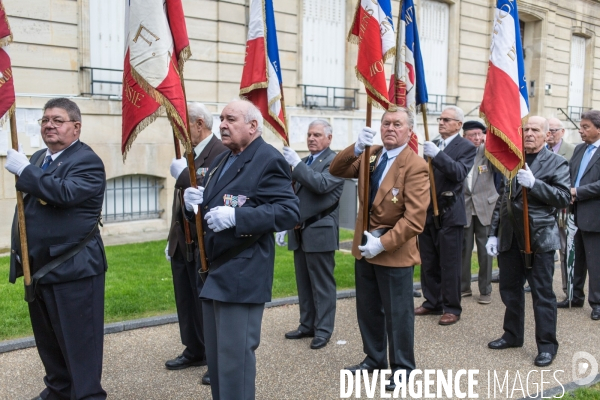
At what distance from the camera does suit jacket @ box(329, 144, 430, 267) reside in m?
4.67

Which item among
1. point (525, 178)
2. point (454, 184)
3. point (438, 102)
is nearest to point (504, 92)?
point (525, 178)

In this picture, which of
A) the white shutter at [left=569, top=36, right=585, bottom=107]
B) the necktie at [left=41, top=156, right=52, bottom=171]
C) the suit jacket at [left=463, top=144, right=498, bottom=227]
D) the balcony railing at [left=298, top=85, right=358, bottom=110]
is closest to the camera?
the necktie at [left=41, top=156, right=52, bottom=171]

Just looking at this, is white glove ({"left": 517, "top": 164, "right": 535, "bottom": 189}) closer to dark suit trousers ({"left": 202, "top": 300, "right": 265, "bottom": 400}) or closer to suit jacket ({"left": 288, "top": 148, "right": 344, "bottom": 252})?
suit jacket ({"left": 288, "top": 148, "right": 344, "bottom": 252})

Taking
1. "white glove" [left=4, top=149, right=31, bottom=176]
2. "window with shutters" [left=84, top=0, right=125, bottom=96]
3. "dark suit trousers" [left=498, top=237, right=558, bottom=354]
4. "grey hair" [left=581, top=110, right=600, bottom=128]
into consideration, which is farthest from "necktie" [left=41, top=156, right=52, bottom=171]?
"window with shutters" [left=84, top=0, right=125, bottom=96]

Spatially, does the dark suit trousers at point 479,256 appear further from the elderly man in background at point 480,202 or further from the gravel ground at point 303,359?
the gravel ground at point 303,359

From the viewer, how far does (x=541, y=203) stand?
552 cm

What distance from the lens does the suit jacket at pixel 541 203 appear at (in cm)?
535

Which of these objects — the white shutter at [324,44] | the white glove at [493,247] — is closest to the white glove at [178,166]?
the white glove at [493,247]

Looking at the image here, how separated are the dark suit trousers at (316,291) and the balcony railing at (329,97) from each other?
8.30m

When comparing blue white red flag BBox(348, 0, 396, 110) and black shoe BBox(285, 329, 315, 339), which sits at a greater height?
blue white red flag BBox(348, 0, 396, 110)

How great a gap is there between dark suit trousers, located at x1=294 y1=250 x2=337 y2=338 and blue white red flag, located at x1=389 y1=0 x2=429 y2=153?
1.38 m

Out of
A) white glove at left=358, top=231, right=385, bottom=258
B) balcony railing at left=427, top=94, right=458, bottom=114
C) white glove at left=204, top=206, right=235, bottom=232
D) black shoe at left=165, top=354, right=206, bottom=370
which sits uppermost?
balcony railing at left=427, top=94, right=458, bottom=114

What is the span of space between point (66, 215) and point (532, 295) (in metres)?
3.87

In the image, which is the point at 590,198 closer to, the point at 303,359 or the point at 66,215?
the point at 303,359
